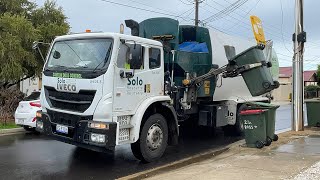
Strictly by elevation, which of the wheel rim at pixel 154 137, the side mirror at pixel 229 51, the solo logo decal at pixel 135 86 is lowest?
the wheel rim at pixel 154 137

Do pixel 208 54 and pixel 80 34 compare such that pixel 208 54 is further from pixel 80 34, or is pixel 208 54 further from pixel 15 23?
pixel 15 23

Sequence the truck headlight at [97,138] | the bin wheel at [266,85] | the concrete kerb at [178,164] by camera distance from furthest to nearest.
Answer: the bin wheel at [266,85], the truck headlight at [97,138], the concrete kerb at [178,164]

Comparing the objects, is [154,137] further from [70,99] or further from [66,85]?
[66,85]

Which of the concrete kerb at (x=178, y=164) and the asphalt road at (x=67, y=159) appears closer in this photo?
the concrete kerb at (x=178, y=164)

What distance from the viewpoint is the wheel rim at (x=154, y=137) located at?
8.66m

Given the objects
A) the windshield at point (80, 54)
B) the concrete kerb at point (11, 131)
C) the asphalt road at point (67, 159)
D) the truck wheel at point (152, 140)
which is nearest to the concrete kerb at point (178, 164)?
the asphalt road at point (67, 159)

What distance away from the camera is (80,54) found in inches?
326

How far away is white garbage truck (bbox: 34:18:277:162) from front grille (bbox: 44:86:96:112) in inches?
0.8

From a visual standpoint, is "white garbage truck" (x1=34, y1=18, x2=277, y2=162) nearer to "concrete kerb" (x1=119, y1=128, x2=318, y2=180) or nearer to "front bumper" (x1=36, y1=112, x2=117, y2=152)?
"front bumper" (x1=36, y1=112, x2=117, y2=152)

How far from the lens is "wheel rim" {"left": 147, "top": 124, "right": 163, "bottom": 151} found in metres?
8.66

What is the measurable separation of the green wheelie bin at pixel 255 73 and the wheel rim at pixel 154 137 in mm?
2707

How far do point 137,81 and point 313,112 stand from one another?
8.10 meters

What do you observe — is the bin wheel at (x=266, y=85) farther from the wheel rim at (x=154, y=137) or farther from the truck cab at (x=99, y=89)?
the wheel rim at (x=154, y=137)

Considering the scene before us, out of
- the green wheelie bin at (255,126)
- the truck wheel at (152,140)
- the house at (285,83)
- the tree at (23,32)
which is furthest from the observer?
the house at (285,83)
